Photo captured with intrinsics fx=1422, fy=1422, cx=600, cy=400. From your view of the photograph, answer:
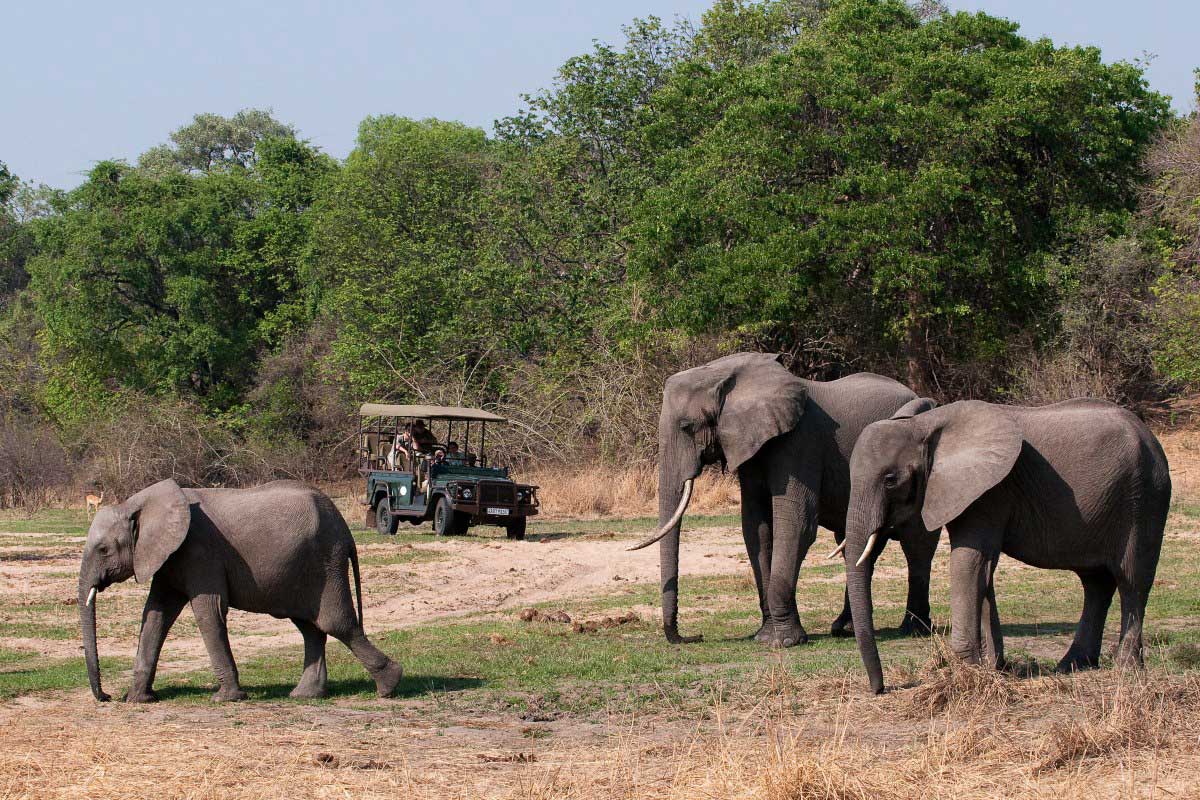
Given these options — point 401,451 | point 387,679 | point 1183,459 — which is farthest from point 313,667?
point 1183,459

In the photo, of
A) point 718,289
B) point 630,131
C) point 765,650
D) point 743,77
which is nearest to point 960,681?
point 765,650

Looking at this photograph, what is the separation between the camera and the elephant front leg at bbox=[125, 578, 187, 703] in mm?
10422

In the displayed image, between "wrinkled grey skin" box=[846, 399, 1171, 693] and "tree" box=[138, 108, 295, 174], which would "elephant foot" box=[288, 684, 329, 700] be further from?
"tree" box=[138, 108, 295, 174]

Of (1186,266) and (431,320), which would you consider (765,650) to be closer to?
(1186,266)

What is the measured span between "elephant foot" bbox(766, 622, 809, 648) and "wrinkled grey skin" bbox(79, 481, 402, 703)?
3.50 m

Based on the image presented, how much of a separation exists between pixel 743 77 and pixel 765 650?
24621 millimetres

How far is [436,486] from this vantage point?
2588 centimetres

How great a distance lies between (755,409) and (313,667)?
433 cm

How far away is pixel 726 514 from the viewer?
87.1 feet

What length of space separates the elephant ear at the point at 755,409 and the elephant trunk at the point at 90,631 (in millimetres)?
5308

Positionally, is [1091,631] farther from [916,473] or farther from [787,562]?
[787,562]

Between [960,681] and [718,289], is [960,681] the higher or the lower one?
the lower one

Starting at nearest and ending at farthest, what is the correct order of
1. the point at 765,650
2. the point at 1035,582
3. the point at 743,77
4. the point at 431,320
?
1. the point at 765,650
2. the point at 1035,582
3. the point at 743,77
4. the point at 431,320

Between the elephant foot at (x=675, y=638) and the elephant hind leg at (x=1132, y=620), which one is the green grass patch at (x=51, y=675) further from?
the elephant hind leg at (x=1132, y=620)
